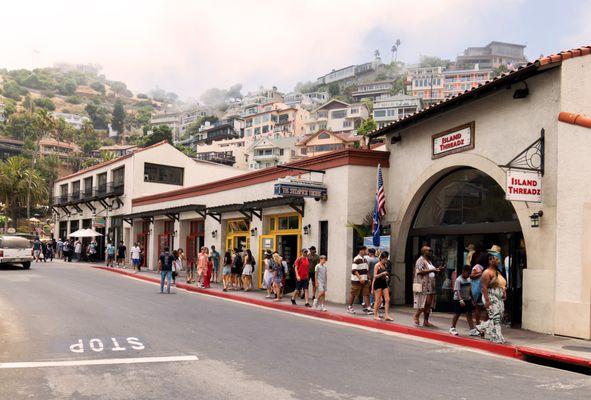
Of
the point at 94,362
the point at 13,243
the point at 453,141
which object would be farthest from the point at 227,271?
the point at 13,243

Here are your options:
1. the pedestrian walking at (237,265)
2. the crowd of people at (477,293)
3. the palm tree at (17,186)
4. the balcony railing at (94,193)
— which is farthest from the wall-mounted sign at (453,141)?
the palm tree at (17,186)

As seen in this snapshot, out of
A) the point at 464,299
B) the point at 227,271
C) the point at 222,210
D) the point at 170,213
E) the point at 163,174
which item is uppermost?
the point at 163,174

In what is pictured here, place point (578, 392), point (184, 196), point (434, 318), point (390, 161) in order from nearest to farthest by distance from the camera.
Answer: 1. point (578, 392)
2. point (434, 318)
3. point (390, 161)
4. point (184, 196)

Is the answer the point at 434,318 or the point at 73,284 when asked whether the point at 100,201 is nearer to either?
the point at 73,284

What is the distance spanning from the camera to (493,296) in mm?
10734

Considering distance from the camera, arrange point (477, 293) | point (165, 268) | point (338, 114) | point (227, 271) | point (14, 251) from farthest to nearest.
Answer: point (338, 114)
point (14, 251)
point (227, 271)
point (165, 268)
point (477, 293)

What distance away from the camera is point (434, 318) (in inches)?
566

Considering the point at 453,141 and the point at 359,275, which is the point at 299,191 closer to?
the point at 359,275

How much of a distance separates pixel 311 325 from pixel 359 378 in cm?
550

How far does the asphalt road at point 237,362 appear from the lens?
6895 mm

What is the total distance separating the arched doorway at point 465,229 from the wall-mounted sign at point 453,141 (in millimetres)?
740

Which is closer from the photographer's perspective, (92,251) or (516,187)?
(516,187)

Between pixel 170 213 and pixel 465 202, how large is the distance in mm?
19440

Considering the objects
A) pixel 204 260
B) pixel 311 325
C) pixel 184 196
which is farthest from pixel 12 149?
pixel 311 325
